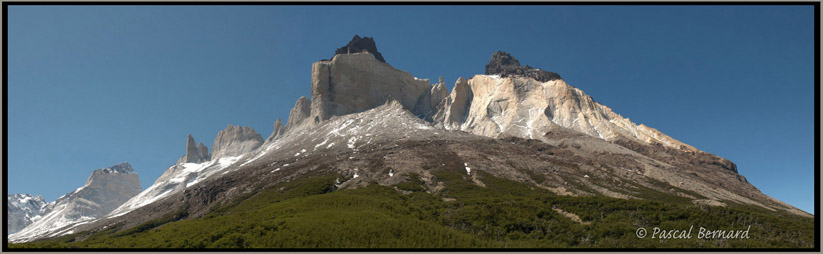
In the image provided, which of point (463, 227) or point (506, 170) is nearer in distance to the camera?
point (463, 227)

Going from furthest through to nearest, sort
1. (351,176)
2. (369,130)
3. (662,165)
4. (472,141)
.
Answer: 1. (369,130)
2. (472,141)
3. (662,165)
4. (351,176)

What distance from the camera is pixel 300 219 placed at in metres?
46.2

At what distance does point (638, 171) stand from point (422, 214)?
9198 centimetres

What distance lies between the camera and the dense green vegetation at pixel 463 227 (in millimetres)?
40438

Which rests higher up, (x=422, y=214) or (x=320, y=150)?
(x=320, y=150)

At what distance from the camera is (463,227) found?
5053 cm

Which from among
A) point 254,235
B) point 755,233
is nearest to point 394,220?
point 254,235

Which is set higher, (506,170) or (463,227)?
(506,170)

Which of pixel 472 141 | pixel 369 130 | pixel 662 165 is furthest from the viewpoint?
pixel 369 130

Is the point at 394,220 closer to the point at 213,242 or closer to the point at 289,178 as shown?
the point at 213,242

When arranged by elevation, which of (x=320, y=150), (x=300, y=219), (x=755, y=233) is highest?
(x=320, y=150)

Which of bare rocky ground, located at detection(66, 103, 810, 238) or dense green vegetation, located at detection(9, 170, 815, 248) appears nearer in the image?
dense green vegetation, located at detection(9, 170, 815, 248)

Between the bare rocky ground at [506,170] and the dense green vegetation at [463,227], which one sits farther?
the bare rocky ground at [506,170]

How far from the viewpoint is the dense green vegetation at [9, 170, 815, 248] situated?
133ft
